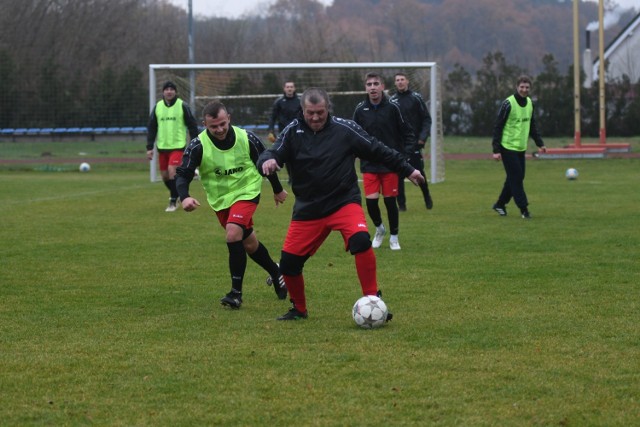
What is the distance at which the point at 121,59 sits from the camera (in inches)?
1801

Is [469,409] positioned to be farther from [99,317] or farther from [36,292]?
[36,292]

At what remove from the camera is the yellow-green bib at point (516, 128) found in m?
14.5

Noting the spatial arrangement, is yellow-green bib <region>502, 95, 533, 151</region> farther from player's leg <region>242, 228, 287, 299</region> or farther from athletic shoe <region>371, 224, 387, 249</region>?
player's leg <region>242, 228, 287, 299</region>

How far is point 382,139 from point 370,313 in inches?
208

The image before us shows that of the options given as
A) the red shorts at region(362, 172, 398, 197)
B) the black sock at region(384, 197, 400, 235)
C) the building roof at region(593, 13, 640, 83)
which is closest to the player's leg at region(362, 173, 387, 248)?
the red shorts at region(362, 172, 398, 197)

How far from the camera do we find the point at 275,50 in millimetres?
52750

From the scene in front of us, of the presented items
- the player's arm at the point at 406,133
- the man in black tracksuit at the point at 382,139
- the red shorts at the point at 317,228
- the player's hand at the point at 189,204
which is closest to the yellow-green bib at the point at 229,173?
the player's hand at the point at 189,204

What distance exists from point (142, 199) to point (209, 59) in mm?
31778

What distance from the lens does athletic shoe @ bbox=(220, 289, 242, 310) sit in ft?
26.6

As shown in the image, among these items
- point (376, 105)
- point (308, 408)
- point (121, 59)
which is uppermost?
point (121, 59)

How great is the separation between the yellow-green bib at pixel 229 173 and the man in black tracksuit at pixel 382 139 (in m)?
3.41

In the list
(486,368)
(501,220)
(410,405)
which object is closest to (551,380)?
(486,368)

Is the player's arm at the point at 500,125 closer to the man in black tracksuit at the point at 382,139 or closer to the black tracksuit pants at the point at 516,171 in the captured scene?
the black tracksuit pants at the point at 516,171

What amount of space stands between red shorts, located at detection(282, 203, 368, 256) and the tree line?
21.2m
